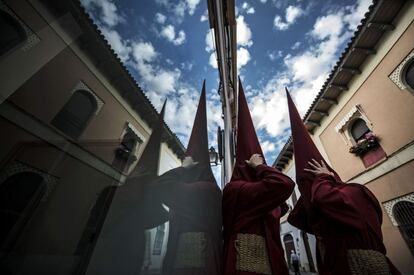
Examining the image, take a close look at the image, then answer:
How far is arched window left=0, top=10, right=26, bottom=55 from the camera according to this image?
36 centimetres

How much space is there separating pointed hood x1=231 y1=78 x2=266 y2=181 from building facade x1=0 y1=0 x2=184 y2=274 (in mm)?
861

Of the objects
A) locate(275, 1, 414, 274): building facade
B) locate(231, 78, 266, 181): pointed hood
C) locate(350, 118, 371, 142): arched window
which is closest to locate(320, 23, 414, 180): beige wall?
locate(275, 1, 414, 274): building facade

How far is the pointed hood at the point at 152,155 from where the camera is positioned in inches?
22.8

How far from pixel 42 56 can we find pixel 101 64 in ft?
0.43

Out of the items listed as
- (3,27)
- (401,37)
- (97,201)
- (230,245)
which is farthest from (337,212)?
(401,37)

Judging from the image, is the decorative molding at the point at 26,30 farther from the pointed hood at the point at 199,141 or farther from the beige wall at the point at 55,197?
the pointed hood at the point at 199,141

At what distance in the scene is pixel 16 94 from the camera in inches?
13.6

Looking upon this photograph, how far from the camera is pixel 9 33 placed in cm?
37

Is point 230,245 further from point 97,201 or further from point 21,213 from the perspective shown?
point 21,213

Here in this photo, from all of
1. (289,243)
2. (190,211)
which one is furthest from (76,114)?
(289,243)

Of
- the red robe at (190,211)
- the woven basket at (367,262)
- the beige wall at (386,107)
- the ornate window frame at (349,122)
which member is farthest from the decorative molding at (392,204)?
the red robe at (190,211)

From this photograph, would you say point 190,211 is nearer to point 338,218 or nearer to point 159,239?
point 159,239

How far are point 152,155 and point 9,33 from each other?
424 mm

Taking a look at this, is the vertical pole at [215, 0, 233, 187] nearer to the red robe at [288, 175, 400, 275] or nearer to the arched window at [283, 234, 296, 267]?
the red robe at [288, 175, 400, 275]
